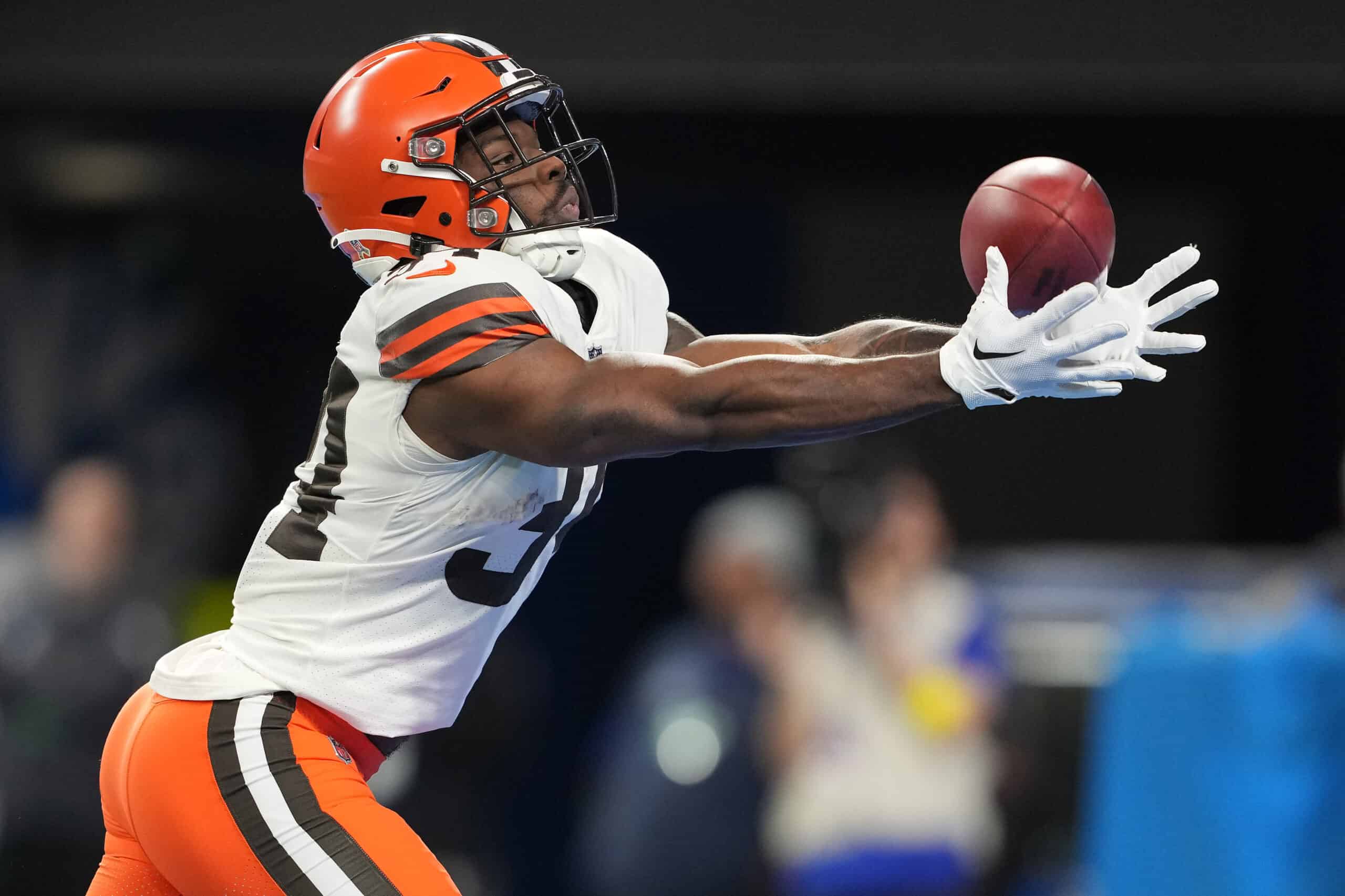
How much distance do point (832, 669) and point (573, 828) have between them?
248cm

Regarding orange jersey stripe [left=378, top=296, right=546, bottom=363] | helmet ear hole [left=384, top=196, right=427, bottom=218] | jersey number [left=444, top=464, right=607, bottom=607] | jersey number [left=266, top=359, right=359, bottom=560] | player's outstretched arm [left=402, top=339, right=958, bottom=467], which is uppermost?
helmet ear hole [left=384, top=196, right=427, bottom=218]

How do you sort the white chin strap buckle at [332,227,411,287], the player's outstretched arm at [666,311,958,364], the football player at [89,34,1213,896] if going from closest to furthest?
the football player at [89,34,1213,896] < the white chin strap buckle at [332,227,411,287] < the player's outstretched arm at [666,311,958,364]

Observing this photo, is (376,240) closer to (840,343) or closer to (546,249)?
(546,249)

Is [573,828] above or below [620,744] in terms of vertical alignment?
below

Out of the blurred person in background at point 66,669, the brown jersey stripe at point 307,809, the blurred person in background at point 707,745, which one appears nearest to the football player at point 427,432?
the brown jersey stripe at point 307,809

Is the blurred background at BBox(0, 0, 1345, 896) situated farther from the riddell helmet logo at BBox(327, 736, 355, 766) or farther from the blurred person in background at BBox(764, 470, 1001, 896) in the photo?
the riddell helmet logo at BBox(327, 736, 355, 766)

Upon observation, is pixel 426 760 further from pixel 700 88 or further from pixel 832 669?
pixel 700 88

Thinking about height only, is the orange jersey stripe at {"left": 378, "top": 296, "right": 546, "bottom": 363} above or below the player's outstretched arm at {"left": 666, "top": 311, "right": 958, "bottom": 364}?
above

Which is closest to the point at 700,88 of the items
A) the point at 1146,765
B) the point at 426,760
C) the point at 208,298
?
the point at 208,298

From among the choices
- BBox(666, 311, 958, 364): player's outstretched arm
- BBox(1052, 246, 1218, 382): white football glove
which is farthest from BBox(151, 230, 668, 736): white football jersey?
BBox(1052, 246, 1218, 382): white football glove

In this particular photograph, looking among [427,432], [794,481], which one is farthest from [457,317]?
[794,481]

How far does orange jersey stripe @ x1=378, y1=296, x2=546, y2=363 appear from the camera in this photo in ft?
8.61

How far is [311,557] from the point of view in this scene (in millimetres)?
2850

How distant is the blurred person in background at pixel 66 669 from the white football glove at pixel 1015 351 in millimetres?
4493
